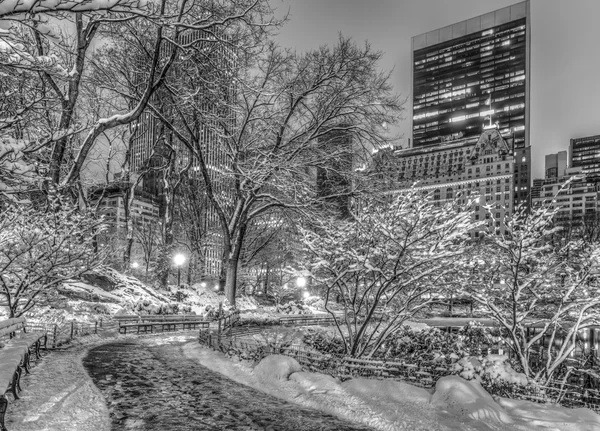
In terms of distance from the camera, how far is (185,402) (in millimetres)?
9664

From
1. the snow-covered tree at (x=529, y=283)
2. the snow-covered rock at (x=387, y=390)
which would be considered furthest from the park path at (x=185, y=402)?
the snow-covered tree at (x=529, y=283)

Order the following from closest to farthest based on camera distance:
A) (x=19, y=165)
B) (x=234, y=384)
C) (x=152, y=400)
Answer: (x=19, y=165), (x=152, y=400), (x=234, y=384)

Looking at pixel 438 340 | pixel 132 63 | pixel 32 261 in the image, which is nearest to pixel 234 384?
pixel 32 261

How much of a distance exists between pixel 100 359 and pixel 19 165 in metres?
10.7

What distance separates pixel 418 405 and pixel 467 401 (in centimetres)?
105

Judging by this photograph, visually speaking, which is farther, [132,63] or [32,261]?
[132,63]

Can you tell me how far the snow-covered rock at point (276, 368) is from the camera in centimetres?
1191

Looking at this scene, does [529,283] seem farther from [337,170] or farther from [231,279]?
[231,279]

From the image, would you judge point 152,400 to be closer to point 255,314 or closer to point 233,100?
point 233,100

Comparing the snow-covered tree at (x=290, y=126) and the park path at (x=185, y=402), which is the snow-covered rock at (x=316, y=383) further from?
the snow-covered tree at (x=290, y=126)

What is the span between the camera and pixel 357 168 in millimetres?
24766

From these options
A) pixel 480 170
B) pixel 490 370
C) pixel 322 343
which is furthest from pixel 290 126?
pixel 480 170

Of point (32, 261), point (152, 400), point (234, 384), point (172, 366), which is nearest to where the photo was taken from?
point (152, 400)

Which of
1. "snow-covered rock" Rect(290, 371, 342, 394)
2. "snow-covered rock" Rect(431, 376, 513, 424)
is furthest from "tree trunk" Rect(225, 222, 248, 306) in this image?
"snow-covered rock" Rect(431, 376, 513, 424)
